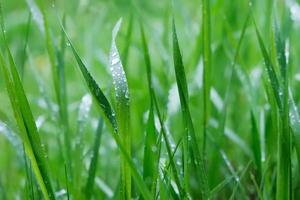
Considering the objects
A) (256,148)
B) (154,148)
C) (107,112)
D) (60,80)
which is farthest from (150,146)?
(60,80)

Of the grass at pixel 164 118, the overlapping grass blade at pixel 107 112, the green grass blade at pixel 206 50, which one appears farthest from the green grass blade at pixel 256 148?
the overlapping grass blade at pixel 107 112

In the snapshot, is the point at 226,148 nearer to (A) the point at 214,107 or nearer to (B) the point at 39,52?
(A) the point at 214,107

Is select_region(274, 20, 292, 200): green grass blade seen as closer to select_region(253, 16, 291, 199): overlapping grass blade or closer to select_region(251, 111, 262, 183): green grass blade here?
select_region(253, 16, 291, 199): overlapping grass blade

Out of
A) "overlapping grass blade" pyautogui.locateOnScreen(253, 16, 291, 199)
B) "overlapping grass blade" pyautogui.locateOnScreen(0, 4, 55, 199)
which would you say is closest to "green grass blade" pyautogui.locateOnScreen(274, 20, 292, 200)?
"overlapping grass blade" pyautogui.locateOnScreen(253, 16, 291, 199)

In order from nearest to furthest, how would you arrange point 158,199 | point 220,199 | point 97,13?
1. point 158,199
2. point 220,199
3. point 97,13

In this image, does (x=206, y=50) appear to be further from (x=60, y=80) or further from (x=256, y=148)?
(x=60, y=80)

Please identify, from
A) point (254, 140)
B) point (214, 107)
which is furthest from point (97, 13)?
point (254, 140)

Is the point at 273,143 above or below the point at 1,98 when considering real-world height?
Answer: below

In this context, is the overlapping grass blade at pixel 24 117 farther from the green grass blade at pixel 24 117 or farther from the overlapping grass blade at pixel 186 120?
the overlapping grass blade at pixel 186 120
